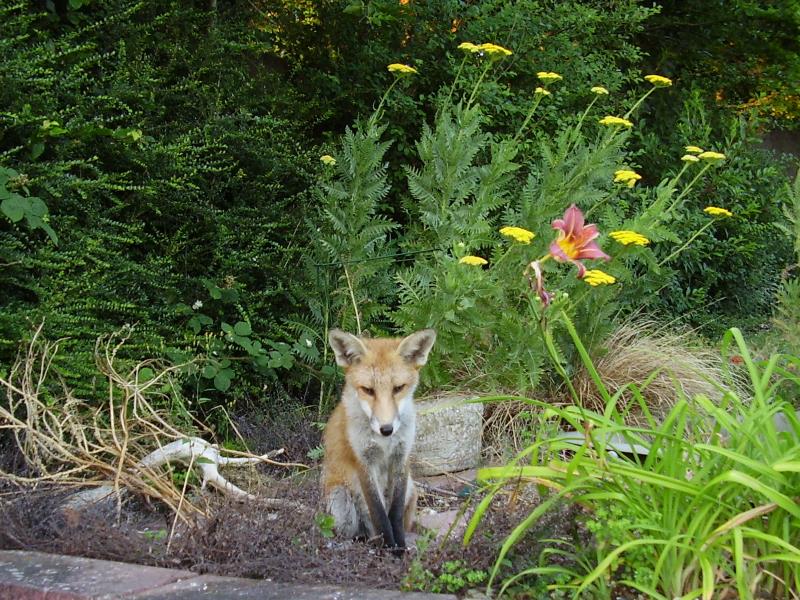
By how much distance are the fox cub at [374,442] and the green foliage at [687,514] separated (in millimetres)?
927

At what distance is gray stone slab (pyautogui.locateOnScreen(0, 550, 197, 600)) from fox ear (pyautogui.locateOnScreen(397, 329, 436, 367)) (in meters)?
1.55

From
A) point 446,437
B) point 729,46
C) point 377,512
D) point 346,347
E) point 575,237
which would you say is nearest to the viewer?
point 575,237

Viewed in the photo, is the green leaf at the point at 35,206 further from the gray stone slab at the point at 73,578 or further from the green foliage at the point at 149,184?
the gray stone slab at the point at 73,578

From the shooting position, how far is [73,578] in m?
3.05

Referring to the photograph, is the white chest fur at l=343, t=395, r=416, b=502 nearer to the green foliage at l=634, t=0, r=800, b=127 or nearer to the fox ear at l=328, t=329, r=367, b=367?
the fox ear at l=328, t=329, r=367, b=367

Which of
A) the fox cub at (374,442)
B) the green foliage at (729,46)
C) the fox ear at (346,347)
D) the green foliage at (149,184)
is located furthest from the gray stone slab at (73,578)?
the green foliage at (729,46)

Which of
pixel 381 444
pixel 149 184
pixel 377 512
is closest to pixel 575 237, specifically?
pixel 381 444

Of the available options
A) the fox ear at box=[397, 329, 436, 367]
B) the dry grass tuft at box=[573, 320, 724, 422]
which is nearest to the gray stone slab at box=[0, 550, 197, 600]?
the fox ear at box=[397, 329, 436, 367]

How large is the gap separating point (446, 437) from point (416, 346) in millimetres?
978

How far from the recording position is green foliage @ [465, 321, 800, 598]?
105 inches

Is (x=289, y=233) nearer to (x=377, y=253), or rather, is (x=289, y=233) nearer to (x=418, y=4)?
(x=377, y=253)

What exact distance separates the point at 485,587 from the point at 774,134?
37.7 ft

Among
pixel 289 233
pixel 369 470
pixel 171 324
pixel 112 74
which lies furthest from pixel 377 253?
pixel 369 470

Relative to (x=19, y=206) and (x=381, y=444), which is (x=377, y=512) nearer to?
(x=381, y=444)
